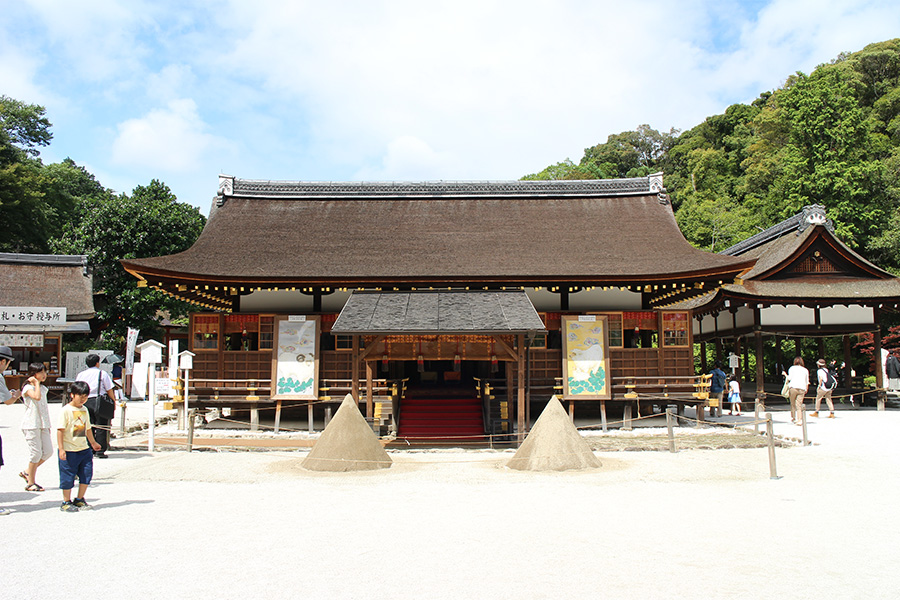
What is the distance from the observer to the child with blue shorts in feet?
23.4

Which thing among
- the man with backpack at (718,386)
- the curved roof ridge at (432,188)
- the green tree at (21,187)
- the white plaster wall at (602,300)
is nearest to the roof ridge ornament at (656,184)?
the curved roof ridge at (432,188)

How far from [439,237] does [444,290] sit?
2699 mm

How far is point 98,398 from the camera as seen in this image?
1111 centimetres

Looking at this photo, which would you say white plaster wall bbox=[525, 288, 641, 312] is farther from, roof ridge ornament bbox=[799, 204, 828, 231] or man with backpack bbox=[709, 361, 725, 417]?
roof ridge ornament bbox=[799, 204, 828, 231]

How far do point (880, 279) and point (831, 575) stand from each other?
777 inches

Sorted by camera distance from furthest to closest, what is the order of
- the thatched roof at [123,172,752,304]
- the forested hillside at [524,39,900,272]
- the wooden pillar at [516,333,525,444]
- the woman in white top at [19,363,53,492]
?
the forested hillside at [524,39,900,272] < the thatched roof at [123,172,752,304] < the wooden pillar at [516,333,525,444] < the woman in white top at [19,363,53,492]

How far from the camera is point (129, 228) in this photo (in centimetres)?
2723

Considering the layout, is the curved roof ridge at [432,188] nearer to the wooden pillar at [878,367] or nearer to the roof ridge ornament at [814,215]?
the roof ridge ornament at [814,215]

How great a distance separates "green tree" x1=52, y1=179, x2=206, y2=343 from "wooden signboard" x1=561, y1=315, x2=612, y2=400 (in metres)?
18.8

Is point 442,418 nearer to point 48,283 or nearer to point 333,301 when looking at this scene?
point 333,301

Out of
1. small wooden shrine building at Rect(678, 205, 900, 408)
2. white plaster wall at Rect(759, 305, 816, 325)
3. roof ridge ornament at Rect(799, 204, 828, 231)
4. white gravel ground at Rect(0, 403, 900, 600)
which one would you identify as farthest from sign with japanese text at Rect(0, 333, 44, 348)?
roof ridge ornament at Rect(799, 204, 828, 231)

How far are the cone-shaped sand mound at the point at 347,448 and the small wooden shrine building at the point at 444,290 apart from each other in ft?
7.24

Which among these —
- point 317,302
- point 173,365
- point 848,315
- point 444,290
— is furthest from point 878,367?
point 173,365

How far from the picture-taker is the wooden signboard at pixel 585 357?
1538 cm
